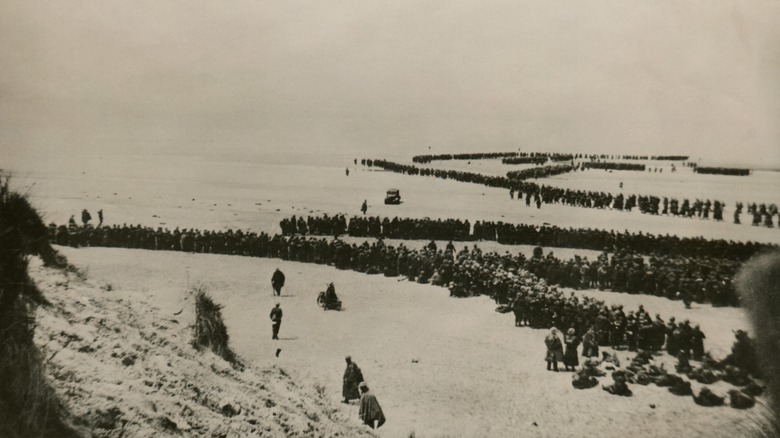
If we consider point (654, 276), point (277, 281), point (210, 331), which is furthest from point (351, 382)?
point (654, 276)

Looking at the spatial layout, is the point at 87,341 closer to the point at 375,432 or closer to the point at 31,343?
the point at 31,343

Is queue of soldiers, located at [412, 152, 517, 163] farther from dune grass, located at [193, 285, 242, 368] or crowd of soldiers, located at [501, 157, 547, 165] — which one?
dune grass, located at [193, 285, 242, 368]

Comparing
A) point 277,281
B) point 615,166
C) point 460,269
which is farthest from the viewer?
point 615,166

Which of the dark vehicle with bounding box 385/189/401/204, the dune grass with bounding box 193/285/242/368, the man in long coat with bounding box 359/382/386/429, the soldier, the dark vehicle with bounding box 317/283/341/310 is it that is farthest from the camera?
the dark vehicle with bounding box 385/189/401/204

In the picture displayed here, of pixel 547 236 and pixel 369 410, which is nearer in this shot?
pixel 369 410

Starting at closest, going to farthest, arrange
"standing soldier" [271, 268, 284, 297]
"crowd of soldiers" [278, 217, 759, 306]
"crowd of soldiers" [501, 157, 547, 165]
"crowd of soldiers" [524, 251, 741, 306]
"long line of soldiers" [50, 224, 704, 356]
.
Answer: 1. "long line of soldiers" [50, 224, 704, 356]
2. "crowd of soldiers" [524, 251, 741, 306]
3. "crowd of soldiers" [278, 217, 759, 306]
4. "standing soldier" [271, 268, 284, 297]
5. "crowd of soldiers" [501, 157, 547, 165]

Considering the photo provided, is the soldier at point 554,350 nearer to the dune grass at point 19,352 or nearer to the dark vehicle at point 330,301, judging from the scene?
the dark vehicle at point 330,301

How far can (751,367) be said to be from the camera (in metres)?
12.2

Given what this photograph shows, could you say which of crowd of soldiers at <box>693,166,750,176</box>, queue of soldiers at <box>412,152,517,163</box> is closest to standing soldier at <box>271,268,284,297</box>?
queue of soldiers at <box>412,152,517,163</box>

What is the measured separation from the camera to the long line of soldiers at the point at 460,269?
15.0 meters

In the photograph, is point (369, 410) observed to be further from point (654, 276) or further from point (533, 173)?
point (533, 173)

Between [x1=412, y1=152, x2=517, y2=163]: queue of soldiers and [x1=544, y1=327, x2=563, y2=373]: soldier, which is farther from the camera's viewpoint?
[x1=412, y1=152, x2=517, y2=163]: queue of soldiers

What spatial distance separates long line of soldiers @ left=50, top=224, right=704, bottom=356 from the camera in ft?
49.2

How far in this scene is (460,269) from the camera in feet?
67.8
